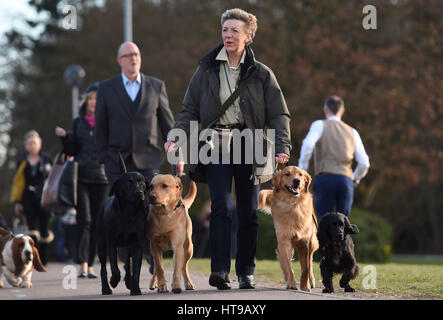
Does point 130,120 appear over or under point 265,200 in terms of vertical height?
over

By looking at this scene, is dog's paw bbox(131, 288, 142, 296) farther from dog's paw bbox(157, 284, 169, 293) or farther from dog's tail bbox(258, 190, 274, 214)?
dog's tail bbox(258, 190, 274, 214)

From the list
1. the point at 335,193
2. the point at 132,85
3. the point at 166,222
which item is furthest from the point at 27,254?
the point at 335,193

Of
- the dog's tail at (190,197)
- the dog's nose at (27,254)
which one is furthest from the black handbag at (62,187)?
→ the dog's tail at (190,197)

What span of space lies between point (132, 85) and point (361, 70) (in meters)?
17.5

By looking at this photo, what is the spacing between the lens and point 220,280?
830cm

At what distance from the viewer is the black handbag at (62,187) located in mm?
11391

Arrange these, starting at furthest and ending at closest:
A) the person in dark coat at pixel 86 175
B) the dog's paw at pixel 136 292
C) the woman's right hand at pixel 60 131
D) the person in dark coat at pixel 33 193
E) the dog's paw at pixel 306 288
Result: the person in dark coat at pixel 33 193 → the person in dark coat at pixel 86 175 → the woman's right hand at pixel 60 131 → the dog's paw at pixel 306 288 → the dog's paw at pixel 136 292

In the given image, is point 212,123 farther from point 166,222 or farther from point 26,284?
point 26,284

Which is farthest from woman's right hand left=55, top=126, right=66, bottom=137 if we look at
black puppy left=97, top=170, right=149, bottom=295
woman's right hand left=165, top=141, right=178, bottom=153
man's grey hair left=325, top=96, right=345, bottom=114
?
man's grey hair left=325, top=96, right=345, bottom=114

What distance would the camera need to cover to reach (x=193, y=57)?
30.0 metres

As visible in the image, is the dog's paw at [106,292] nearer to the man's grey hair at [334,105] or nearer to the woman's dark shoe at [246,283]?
the woman's dark shoe at [246,283]

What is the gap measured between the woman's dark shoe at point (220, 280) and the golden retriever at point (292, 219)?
56cm

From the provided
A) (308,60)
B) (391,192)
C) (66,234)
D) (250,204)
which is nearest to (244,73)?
(250,204)
